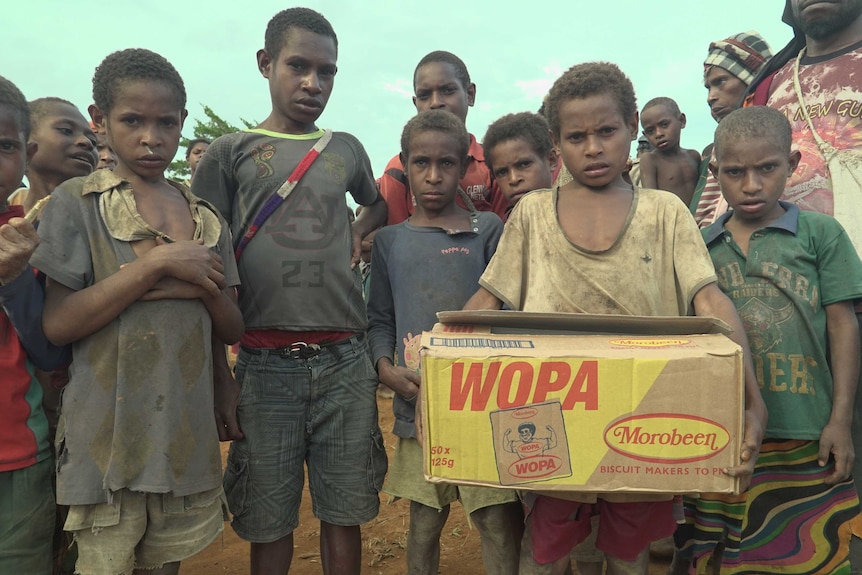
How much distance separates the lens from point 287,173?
2172 millimetres

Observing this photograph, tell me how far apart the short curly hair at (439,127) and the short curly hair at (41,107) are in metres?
1.51

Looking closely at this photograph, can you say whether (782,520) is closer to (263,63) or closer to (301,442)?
(301,442)

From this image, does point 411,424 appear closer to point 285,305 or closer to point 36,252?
point 285,305

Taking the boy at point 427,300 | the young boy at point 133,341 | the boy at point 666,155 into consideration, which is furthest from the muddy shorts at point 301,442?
the boy at point 666,155

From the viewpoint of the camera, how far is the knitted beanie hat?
13.5 feet

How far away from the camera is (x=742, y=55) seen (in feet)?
13.5

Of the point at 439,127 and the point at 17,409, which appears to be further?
the point at 439,127

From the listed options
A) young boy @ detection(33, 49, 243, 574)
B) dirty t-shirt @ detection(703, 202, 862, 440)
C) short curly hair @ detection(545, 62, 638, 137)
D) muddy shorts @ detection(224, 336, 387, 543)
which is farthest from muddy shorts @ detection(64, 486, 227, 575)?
dirty t-shirt @ detection(703, 202, 862, 440)

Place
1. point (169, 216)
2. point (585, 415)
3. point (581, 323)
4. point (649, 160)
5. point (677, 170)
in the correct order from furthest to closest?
point (649, 160)
point (677, 170)
point (169, 216)
point (581, 323)
point (585, 415)

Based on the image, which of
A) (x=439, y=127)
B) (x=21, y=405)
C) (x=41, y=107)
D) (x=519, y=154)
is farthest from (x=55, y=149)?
(x=519, y=154)

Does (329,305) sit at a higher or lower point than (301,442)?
higher

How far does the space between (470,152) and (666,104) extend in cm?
307

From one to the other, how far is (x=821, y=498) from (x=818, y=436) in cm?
26

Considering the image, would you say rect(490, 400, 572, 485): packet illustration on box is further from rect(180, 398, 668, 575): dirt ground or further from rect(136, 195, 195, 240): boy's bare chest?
rect(180, 398, 668, 575): dirt ground
